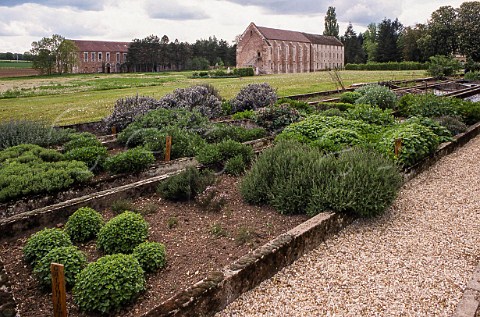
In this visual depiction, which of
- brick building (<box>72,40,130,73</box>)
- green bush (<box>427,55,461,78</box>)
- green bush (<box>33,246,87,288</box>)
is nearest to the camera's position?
green bush (<box>33,246,87,288</box>)

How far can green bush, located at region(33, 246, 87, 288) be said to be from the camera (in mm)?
3945

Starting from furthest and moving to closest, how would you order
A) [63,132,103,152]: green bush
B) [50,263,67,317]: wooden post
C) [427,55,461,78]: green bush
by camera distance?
[427,55,461,78]: green bush < [63,132,103,152]: green bush < [50,263,67,317]: wooden post

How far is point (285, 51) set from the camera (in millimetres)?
74375

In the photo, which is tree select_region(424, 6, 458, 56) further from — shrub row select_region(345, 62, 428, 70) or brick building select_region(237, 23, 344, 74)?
brick building select_region(237, 23, 344, 74)

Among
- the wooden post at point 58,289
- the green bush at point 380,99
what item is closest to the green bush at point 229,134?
the wooden post at point 58,289

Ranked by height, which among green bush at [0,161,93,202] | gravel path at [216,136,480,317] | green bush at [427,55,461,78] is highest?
green bush at [427,55,461,78]

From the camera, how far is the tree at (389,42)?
7556 centimetres

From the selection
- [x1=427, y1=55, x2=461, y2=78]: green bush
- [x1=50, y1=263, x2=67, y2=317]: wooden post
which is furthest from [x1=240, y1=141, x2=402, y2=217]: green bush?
[x1=427, y1=55, x2=461, y2=78]: green bush

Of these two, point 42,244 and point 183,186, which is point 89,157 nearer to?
point 183,186

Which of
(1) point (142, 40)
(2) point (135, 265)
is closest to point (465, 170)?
(2) point (135, 265)

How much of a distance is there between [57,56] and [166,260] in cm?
6330

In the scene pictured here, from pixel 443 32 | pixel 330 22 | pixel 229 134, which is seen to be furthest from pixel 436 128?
pixel 330 22

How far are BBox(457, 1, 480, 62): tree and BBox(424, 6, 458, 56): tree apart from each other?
81 centimetres

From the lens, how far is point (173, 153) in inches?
313
